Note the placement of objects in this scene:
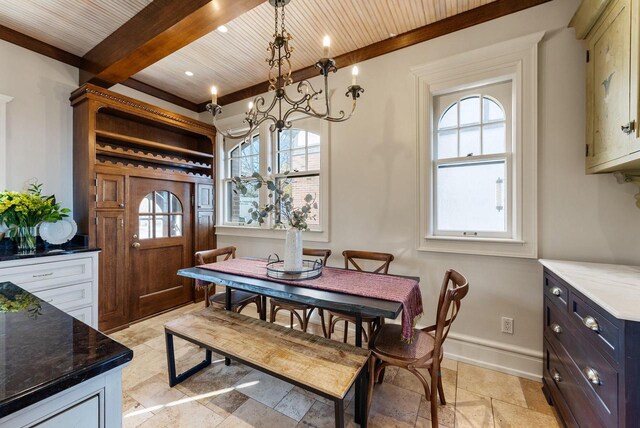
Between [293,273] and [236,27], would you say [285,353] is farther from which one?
[236,27]

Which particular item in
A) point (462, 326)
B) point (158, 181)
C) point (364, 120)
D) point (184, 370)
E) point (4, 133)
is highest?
point (364, 120)

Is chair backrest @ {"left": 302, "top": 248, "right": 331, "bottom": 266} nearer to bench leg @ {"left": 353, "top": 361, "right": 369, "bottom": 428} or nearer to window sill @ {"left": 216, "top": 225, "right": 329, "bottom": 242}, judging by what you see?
window sill @ {"left": 216, "top": 225, "right": 329, "bottom": 242}

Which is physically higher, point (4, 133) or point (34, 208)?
point (4, 133)

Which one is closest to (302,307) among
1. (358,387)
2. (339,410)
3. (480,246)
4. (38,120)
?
(358,387)

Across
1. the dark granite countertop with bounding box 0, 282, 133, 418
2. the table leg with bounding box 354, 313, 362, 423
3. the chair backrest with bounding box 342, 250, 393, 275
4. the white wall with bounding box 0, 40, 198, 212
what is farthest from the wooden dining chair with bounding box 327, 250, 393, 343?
the white wall with bounding box 0, 40, 198, 212

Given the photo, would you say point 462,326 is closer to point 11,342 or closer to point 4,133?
point 11,342

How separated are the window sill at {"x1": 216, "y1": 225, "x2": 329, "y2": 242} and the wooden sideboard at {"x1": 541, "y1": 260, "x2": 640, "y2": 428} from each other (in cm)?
201

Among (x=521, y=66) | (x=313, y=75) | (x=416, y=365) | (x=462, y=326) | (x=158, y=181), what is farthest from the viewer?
(x=158, y=181)

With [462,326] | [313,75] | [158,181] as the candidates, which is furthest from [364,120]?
[158,181]

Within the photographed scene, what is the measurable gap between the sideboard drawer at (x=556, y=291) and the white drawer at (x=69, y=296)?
3.80 metres

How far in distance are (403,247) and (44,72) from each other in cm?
407

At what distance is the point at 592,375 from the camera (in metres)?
1.25

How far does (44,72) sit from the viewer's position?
275 cm

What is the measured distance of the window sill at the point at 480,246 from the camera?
2.13 meters
